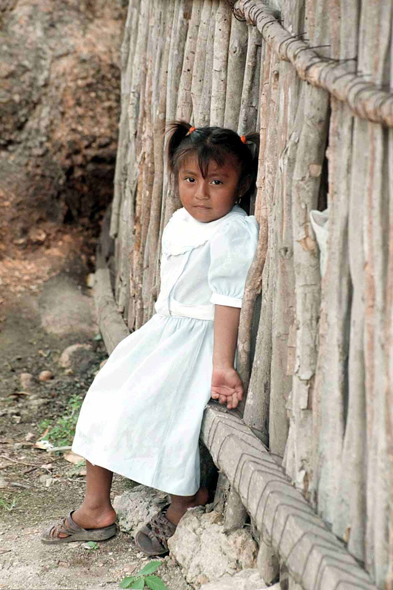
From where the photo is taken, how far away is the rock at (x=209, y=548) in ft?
7.69

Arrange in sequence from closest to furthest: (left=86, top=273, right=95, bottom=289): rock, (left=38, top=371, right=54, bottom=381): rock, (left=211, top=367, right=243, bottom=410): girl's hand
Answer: (left=211, top=367, right=243, bottom=410): girl's hand < (left=38, top=371, right=54, bottom=381): rock < (left=86, top=273, right=95, bottom=289): rock

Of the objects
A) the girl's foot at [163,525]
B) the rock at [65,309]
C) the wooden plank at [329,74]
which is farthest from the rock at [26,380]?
the wooden plank at [329,74]

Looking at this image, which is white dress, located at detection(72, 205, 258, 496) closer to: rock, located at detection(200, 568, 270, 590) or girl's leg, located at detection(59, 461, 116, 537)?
girl's leg, located at detection(59, 461, 116, 537)

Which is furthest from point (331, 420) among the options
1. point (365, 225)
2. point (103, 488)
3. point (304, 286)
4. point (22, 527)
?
point (22, 527)

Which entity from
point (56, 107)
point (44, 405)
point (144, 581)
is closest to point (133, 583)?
point (144, 581)

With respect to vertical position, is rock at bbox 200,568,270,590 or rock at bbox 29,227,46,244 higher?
rock at bbox 29,227,46,244

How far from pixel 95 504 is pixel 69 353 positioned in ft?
5.78

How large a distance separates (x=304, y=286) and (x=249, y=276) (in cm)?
44

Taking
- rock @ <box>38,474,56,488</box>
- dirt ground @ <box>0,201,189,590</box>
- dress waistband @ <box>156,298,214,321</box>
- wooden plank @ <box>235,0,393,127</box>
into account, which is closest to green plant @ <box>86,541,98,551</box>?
dirt ground @ <box>0,201,189,590</box>

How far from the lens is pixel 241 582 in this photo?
2232mm

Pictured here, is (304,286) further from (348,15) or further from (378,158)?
(348,15)

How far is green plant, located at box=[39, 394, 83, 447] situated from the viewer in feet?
11.5

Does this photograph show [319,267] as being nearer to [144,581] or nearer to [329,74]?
[329,74]

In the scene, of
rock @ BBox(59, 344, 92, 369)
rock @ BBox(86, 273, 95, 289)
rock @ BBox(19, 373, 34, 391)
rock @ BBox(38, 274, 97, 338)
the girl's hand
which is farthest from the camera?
rock @ BBox(86, 273, 95, 289)
